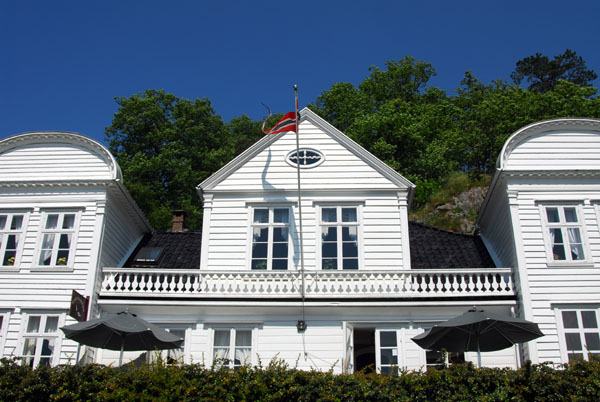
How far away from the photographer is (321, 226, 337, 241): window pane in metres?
18.4

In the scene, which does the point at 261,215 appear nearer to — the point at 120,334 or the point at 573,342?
the point at 120,334

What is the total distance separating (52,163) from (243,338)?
8.18 meters

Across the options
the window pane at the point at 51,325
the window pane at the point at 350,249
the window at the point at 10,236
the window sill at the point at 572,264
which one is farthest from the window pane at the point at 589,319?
the window at the point at 10,236

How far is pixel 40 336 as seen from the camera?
1675cm

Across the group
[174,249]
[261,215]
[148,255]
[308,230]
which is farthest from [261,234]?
[148,255]

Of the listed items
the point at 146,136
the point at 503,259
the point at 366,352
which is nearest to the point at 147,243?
the point at 366,352

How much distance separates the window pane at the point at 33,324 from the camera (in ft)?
55.3

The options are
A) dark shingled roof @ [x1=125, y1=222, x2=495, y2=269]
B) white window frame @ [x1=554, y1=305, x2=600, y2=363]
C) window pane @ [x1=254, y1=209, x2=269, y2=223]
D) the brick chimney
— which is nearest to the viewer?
white window frame @ [x1=554, y1=305, x2=600, y2=363]

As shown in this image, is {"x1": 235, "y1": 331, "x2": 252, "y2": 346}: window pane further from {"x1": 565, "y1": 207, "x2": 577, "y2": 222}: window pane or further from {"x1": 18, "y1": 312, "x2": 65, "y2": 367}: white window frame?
{"x1": 565, "y1": 207, "x2": 577, "y2": 222}: window pane

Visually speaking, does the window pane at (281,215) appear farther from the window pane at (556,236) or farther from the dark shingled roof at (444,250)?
the window pane at (556,236)

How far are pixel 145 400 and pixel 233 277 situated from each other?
239 inches

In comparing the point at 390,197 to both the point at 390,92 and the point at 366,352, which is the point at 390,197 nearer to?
the point at 366,352

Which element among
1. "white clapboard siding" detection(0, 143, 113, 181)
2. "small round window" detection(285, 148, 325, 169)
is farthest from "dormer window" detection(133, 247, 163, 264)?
"small round window" detection(285, 148, 325, 169)

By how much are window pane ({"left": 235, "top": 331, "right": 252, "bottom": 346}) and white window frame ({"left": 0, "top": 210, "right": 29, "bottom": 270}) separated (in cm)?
668
